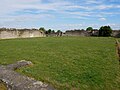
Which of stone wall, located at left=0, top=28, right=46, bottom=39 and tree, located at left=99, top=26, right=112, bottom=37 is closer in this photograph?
stone wall, located at left=0, top=28, right=46, bottom=39

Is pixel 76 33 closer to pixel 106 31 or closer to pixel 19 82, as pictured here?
pixel 106 31

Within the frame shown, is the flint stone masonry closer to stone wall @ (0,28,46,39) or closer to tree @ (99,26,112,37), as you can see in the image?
stone wall @ (0,28,46,39)

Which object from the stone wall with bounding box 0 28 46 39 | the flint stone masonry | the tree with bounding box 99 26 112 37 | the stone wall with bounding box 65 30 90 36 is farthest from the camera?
the stone wall with bounding box 65 30 90 36

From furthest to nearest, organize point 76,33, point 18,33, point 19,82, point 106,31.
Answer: point 76,33 → point 106,31 → point 18,33 → point 19,82

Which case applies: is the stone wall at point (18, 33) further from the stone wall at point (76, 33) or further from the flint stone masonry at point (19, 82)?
the flint stone masonry at point (19, 82)

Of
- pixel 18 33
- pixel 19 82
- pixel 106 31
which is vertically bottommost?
pixel 19 82

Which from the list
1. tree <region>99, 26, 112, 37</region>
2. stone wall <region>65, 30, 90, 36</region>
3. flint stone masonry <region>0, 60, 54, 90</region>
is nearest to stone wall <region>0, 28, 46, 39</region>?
stone wall <region>65, 30, 90, 36</region>

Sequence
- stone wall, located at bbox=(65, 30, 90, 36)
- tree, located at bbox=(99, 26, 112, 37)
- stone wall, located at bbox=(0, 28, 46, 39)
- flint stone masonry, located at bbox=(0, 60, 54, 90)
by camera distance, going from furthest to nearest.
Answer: stone wall, located at bbox=(65, 30, 90, 36) → tree, located at bbox=(99, 26, 112, 37) → stone wall, located at bbox=(0, 28, 46, 39) → flint stone masonry, located at bbox=(0, 60, 54, 90)

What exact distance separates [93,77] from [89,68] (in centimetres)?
141

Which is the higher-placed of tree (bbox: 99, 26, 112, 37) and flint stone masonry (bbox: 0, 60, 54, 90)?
tree (bbox: 99, 26, 112, 37)

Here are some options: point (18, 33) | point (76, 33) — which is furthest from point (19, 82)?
point (76, 33)

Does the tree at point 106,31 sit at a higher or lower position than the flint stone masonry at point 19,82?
higher

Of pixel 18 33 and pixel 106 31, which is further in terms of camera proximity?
pixel 106 31

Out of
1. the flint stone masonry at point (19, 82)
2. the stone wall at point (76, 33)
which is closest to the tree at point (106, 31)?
the stone wall at point (76, 33)
